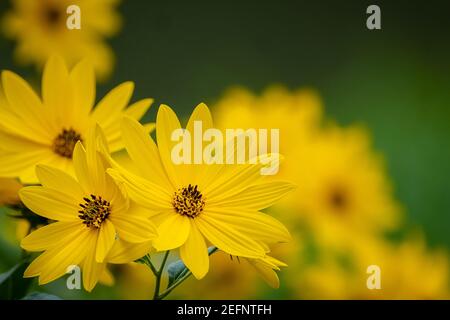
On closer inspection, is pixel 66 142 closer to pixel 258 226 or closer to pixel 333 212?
pixel 258 226

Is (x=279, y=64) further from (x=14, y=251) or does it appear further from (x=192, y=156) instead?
(x=192, y=156)

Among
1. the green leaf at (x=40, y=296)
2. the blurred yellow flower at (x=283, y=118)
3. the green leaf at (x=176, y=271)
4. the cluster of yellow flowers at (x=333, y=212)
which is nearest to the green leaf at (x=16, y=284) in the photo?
the green leaf at (x=40, y=296)

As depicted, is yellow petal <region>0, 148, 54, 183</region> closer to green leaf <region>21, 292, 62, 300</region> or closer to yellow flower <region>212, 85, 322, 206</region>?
green leaf <region>21, 292, 62, 300</region>

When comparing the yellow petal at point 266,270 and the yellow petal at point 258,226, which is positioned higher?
the yellow petal at point 258,226

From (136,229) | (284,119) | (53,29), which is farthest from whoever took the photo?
(53,29)

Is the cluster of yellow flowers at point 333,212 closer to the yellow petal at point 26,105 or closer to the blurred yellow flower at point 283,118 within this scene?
the blurred yellow flower at point 283,118

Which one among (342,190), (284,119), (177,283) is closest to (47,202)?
(177,283)
